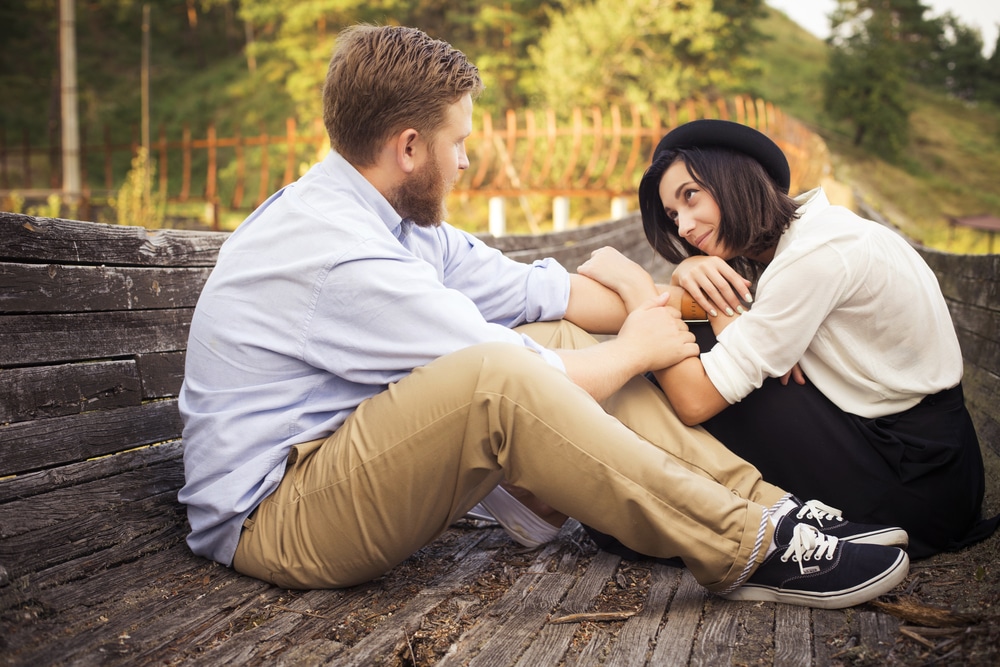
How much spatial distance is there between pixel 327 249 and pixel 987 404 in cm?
223

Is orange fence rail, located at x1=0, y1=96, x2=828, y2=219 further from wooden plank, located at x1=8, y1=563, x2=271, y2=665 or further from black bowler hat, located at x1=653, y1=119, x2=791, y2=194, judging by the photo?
wooden plank, located at x1=8, y1=563, x2=271, y2=665

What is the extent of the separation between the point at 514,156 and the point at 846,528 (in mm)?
15887

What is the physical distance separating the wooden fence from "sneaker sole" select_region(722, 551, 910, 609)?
7112mm

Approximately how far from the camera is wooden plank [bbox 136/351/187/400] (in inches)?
85.4

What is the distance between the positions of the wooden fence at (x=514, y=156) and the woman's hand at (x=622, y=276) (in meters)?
6.06

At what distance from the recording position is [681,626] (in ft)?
5.48

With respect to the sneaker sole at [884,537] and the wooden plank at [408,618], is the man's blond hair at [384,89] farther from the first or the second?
the sneaker sole at [884,537]

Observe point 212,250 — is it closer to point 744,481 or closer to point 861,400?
point 744,481

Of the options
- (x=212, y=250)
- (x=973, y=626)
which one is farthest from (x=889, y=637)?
(x=212, y=250)

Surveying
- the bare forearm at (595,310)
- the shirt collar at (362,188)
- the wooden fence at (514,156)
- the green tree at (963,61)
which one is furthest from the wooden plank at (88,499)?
the green tree at (963,61)

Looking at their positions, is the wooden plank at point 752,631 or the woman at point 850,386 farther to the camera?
the woman at point 850,386

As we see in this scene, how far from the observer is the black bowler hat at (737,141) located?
2.27 meters

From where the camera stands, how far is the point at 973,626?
146 centimetres

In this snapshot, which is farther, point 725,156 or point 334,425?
point 725,156
